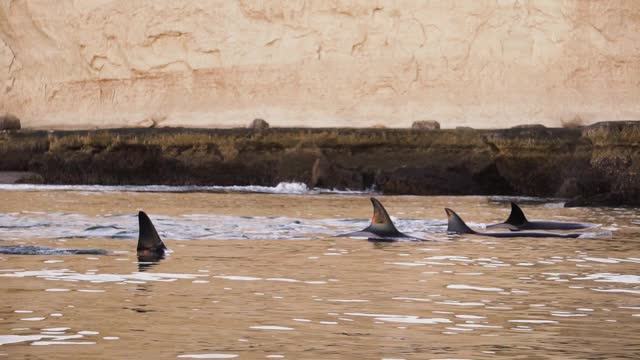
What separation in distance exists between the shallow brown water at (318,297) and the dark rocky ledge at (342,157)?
1314 cm

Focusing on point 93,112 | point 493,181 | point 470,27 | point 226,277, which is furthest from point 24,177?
point 226,277

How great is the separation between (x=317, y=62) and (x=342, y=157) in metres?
14.2

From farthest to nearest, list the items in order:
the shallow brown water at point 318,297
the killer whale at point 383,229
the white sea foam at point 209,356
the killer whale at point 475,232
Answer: the killer whale at point 475,232
the killer whale at point 383,229
the shallow brown water at point 318,297
the white sea foam at point 209,356

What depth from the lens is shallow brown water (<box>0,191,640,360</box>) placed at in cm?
899

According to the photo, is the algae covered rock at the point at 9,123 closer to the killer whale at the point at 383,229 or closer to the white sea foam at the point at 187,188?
the white sea foam at the point at 187,188

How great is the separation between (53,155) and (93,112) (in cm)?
1342

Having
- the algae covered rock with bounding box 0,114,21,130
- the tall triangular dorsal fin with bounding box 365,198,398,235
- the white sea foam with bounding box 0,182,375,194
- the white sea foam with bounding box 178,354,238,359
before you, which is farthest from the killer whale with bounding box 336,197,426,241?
the algae covered rock with bounding box 0,114,21,130

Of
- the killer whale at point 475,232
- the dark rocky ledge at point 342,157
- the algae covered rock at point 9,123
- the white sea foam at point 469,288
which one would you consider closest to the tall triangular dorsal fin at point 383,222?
the killer whale at point 475,232

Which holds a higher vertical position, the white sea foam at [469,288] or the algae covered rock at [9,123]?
the algae covered rock at [9,123]

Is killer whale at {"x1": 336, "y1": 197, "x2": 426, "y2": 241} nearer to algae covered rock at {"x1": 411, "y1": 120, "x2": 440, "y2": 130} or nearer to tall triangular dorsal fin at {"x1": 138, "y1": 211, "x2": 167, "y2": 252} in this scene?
tall triangular dorsal fin at {"x1": 138, "y1": 211, "x2": 167, "y2": 252}

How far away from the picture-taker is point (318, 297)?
11.5m

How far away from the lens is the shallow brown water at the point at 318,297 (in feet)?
29.5

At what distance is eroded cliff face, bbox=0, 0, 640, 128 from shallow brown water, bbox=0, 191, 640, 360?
28208 mm

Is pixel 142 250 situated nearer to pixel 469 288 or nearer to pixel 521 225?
pixel 469 288
